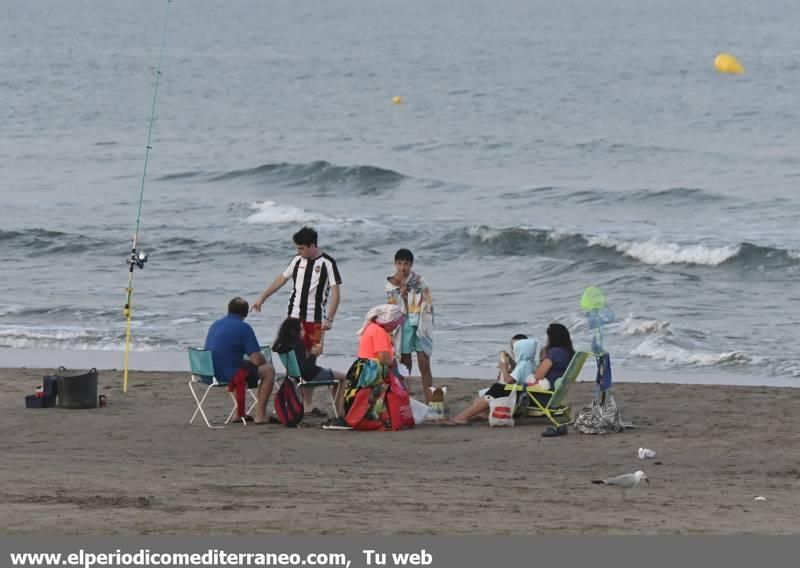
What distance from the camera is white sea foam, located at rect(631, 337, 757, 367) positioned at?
1466 cm

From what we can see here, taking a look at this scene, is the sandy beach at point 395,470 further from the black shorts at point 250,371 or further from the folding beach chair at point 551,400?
the black shorts at point 250,371

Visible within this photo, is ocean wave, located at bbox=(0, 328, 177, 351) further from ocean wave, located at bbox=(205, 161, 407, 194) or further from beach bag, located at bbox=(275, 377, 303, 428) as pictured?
ocean wave, located at bbox=(205, 161, 407, 194)

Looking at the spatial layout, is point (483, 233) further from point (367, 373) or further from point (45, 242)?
point (367, 373)

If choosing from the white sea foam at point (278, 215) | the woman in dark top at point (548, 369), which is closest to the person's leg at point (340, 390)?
the woman in dark top at point (548, 369)

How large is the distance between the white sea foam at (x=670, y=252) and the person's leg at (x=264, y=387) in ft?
40.0

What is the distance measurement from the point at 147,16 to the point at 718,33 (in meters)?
37.9

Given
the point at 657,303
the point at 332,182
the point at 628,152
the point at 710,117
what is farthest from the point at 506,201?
the point at 710,117

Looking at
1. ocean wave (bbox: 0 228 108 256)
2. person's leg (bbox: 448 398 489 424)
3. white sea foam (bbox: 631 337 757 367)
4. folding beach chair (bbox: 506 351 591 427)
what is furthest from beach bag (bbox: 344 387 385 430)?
ocean wave (bbox: 0 228 108 256)

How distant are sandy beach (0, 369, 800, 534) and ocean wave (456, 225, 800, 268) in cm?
946

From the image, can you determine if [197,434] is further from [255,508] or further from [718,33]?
[718,33]

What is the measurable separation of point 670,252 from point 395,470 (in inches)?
559

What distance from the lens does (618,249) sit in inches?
917

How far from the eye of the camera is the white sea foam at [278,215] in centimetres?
2741

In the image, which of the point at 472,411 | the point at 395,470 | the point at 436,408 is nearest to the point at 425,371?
the point at 436,408
